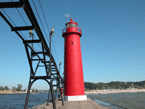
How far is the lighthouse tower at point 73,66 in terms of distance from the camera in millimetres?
22469

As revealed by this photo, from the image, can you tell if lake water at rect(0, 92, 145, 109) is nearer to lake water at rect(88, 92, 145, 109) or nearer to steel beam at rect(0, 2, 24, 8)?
lake water at rect(88, 92, 145, 109)

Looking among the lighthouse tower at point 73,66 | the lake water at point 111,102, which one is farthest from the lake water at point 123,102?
the lighthouse tower at point 73,66

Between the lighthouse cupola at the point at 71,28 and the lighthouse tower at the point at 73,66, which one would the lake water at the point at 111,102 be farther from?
the lighthouse cupola at the point at 71,28

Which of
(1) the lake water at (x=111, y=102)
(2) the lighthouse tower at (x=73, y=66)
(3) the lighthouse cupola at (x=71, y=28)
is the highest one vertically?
(3) the lighthouse cupola at (x=71, y=28)

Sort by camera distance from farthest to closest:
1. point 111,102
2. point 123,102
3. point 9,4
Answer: point 123,102, point 111,102, point 9,4

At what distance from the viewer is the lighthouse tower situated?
2247 cm

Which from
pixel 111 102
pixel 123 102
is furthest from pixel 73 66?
pixel 123 102

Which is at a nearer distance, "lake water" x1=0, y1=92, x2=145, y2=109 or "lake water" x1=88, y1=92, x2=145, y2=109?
"lake water" x1=88, y1=92, x2=145, y2=109

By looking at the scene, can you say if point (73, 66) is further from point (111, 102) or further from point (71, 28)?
point (111, 102)

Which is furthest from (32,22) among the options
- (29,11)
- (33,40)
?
(33,40)

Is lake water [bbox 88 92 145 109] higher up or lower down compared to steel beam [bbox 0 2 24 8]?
lower down

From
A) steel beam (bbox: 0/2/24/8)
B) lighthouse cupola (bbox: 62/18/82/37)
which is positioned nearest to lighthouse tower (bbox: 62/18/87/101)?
lighthouse cupola (bbox: 62/18/82/37)

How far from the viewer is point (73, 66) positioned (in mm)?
23109

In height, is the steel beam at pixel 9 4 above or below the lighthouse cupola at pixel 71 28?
below
